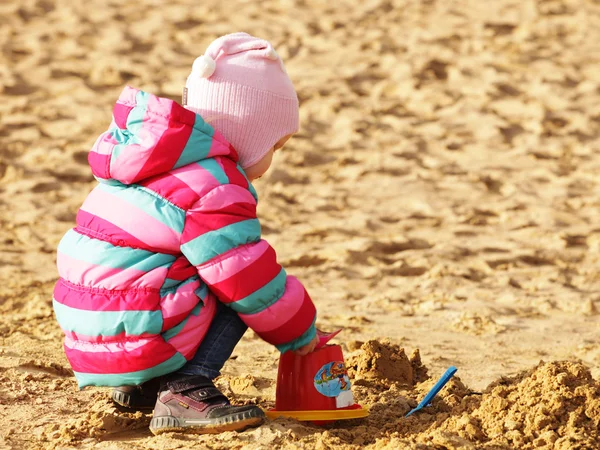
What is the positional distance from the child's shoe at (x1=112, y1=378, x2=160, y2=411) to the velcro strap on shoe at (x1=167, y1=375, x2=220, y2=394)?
14 centimetres

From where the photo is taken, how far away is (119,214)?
225 cm

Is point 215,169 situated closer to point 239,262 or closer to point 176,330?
point 239,262

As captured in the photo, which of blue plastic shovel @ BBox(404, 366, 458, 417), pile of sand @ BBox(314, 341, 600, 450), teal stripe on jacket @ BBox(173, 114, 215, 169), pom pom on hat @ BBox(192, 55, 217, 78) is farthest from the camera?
blue plastic shovel @ BBox(404, 366, 458, 417)

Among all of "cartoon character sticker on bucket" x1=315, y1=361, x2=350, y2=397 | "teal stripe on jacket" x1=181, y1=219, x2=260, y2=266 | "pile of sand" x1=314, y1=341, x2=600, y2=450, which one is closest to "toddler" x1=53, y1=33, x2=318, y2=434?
"teal stripe on jacket" x1=181, y1=219, x2=260, y2=266

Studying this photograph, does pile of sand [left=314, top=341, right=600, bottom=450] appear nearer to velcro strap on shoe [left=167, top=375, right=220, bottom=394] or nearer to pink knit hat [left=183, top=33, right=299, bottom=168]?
velcro strap on shoe [left=167, top=375, right=220, bottom=394]

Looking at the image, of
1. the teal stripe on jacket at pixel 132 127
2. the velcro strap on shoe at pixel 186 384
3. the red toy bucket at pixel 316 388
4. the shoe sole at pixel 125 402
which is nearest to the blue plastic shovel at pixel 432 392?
the red toy bucket at pixel 316 388

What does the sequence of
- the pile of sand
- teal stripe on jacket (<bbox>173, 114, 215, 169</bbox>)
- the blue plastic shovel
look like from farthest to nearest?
1. the blue plastic shovel
2. teal stripe on jacket (<bbox>173, 114, 215, 169</bbox>)
3. the pile of sand

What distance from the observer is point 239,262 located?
7.23ft

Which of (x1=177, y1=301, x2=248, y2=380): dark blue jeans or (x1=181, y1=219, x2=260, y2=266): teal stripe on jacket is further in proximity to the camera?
(x1=177, y1=301, x2=248, y2=380): dark blue jeans

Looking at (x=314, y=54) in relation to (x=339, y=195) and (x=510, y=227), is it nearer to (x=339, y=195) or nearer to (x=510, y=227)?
(x=339, y=195)

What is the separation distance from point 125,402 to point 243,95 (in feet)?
2.81

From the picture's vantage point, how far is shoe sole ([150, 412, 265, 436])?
2.21 metres

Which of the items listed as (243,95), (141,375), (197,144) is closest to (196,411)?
(141,375)

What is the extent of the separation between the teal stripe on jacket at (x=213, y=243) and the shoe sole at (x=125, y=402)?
0.48 meters
